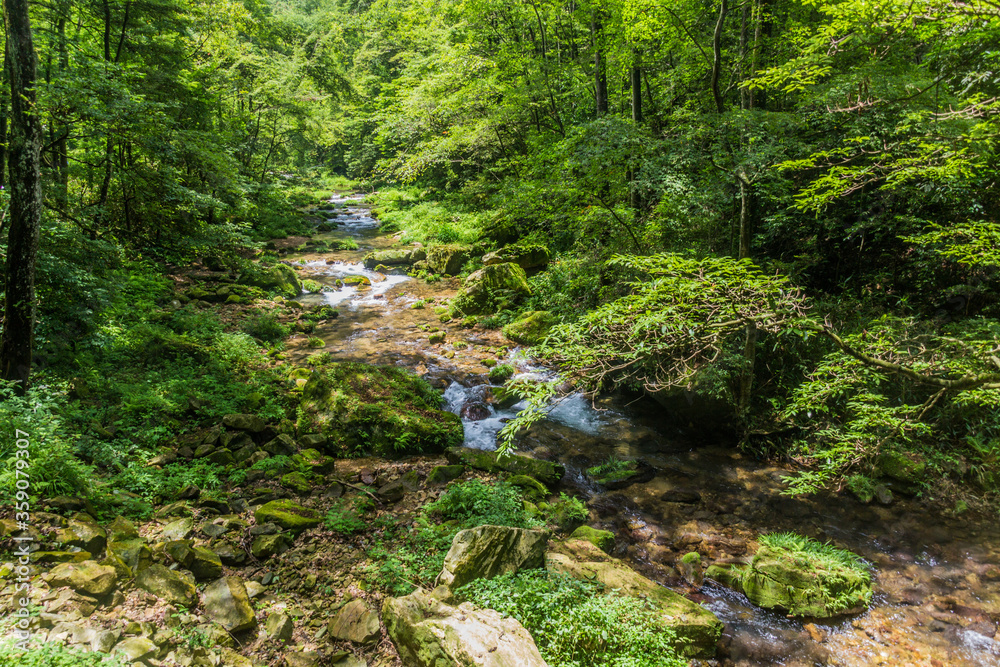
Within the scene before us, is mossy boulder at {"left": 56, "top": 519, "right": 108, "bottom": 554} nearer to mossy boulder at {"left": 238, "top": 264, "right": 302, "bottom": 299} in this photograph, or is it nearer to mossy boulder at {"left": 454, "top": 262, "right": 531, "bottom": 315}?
mossy boulder at {"left": 454, "top": 262, "right": 531, "bottom": 315}

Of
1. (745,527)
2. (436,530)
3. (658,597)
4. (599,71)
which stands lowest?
(745,527)

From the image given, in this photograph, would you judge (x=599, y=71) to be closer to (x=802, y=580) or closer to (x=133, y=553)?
(x=802, y=580)

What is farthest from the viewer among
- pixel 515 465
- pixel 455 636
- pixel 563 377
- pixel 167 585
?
pixel 515 465

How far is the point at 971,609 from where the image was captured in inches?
186

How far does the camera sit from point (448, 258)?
17016mm

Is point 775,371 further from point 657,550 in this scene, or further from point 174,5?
point 174,5

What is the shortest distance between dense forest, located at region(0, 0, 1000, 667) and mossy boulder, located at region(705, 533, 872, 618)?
44mm

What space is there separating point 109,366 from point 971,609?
38.9 ft

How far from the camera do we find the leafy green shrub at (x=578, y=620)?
139 inches

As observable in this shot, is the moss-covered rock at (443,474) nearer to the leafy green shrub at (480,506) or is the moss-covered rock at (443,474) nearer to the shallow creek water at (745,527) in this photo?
the leafy green shrub at (480,506)

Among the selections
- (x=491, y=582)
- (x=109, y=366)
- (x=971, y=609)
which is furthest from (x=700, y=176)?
(x=109, y=366)

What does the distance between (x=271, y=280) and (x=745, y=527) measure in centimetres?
1368

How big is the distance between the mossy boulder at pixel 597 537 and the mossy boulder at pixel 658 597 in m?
0.35

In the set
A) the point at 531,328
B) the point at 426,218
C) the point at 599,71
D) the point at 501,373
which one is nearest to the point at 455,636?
the point at 501,373
